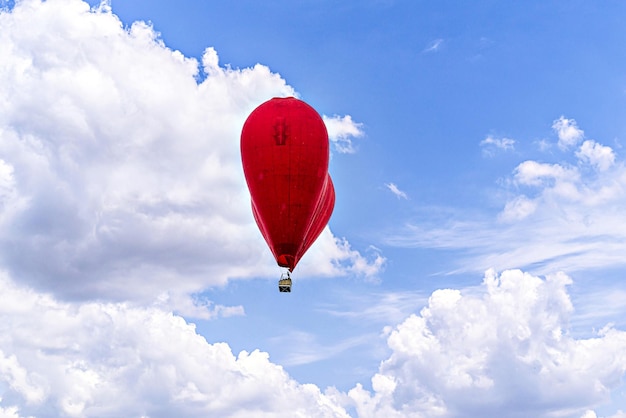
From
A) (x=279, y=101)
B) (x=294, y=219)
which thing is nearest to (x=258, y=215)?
(x=294, y=219)

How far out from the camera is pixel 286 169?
10612 cm

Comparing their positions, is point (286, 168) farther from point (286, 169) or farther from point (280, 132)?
point (280, 132)

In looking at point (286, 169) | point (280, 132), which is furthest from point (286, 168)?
point (280, 132)

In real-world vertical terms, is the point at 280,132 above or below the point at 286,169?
above

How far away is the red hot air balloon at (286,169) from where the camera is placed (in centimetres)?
10619

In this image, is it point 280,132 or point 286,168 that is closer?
point 286,168

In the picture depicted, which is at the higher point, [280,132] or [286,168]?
[280,132]

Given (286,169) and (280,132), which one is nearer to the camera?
(286,169)

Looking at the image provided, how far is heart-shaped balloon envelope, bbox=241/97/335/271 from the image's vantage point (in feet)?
348

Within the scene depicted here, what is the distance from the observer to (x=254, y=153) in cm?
10775

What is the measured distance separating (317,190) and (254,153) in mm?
7911

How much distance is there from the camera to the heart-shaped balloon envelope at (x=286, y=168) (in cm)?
10619

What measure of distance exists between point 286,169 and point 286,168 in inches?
4.2

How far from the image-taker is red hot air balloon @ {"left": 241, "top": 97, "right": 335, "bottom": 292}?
106m
